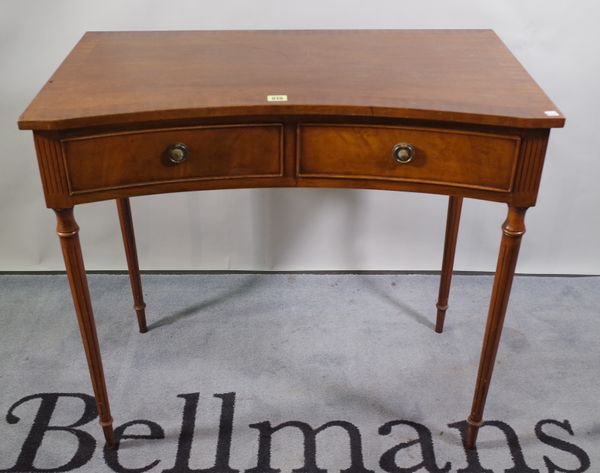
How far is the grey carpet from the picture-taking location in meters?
1.62

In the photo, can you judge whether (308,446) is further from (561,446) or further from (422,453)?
(561,446)

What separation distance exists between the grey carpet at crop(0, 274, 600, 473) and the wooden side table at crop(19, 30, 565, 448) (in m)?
0.33

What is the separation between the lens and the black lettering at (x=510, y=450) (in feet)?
5.21

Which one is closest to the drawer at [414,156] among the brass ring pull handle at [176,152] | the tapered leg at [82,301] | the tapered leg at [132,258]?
the brass ring pull handle at [176,152]

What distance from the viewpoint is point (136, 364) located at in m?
1.87

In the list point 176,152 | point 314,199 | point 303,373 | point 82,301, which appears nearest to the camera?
point 176,152

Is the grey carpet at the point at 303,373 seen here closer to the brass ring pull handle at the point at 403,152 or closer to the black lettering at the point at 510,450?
the black lettering at the point at 510,450

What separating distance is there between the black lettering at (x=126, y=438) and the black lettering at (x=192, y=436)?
1.8 inches

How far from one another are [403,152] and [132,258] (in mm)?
842

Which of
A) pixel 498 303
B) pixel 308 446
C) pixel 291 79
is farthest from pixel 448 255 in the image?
pixel 291 79

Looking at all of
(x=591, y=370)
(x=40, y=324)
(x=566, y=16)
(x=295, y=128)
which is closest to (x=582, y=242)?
(x=591, y=370)

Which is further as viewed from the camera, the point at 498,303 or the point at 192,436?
the point at 192,436

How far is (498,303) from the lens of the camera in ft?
4.80

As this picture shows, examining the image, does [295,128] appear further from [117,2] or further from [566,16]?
[566,16]
